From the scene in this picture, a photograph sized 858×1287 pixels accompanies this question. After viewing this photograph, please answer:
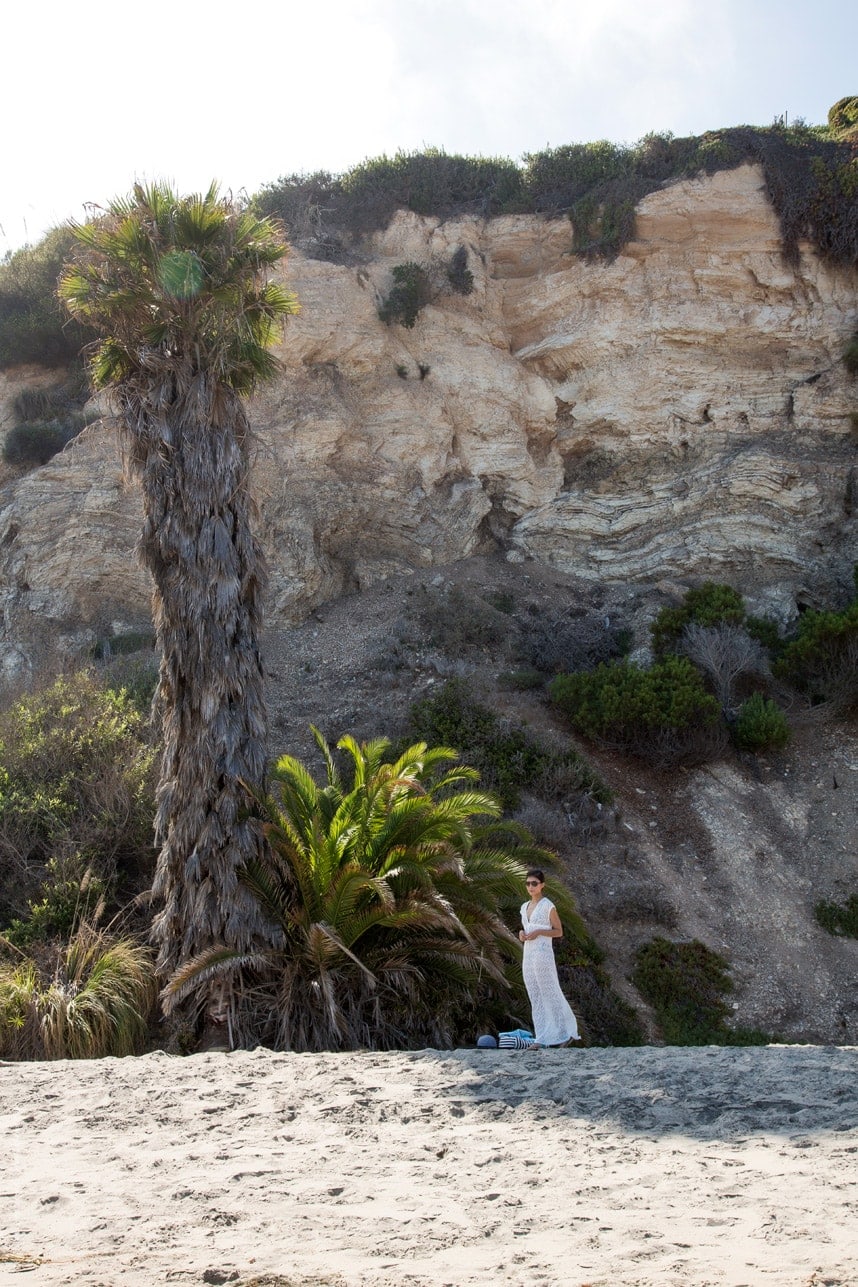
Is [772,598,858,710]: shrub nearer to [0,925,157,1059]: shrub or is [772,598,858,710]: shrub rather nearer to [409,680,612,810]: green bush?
[409,680,612,810]: green bush

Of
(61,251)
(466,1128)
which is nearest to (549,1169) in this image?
(466,1128)

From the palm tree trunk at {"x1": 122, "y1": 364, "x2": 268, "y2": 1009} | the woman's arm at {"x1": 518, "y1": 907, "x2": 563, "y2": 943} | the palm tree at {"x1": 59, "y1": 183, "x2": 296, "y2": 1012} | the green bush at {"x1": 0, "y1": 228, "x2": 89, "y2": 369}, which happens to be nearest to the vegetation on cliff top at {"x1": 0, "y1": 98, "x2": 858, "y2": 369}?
the green bush at {"x1": 0, "y1": 228, "x2": 89, "y2": 369}

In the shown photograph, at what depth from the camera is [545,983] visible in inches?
292

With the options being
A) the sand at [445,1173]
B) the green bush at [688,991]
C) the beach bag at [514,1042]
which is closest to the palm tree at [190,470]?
the beach bag at [514,1042]

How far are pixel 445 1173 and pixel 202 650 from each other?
6192 millimetres

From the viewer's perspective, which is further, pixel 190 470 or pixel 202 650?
pixel 190 470

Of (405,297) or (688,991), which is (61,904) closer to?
(688,991)

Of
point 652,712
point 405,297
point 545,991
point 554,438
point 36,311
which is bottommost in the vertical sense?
point 545,991

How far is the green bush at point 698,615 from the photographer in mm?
16266

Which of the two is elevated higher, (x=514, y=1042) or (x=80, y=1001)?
(x=80, y=1001)

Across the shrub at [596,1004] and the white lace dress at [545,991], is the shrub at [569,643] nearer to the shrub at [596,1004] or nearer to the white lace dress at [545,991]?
the shrub at [596,1004]

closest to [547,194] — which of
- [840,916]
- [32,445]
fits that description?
[32,445]

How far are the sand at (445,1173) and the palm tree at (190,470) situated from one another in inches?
128

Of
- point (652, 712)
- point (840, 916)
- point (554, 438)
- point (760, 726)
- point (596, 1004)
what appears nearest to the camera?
point (596, 1004)
